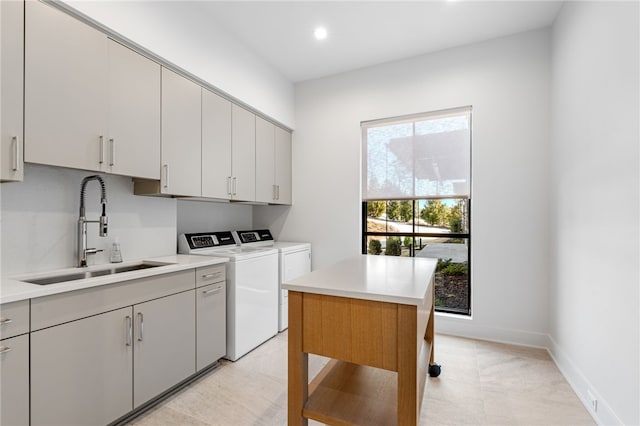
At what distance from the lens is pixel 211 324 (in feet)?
7.61

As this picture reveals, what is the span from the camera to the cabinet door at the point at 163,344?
1.79 metres

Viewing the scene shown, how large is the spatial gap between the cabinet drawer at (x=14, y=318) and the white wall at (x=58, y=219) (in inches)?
21.9

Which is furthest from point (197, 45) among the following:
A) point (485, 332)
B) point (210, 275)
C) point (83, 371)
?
point (485, 332)

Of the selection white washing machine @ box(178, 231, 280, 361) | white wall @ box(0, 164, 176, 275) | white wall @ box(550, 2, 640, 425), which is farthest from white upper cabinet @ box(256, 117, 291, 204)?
white wall @ box(550, 2, 640, 425)

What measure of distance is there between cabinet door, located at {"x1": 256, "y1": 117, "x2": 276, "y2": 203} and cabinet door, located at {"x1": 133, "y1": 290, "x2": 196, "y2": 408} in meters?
1.47

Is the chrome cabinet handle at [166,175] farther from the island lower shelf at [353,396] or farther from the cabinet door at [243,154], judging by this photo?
the island lower shelf at [353,396]

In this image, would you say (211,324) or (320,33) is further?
(320,33)

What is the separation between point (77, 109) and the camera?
1681 mm

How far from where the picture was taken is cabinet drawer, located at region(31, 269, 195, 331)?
4.52 ft

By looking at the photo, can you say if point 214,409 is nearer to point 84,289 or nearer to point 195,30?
point 84,289

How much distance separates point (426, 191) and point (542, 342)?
5.73ft

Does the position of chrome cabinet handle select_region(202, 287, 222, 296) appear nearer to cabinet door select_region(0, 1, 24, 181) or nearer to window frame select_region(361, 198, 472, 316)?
cabinet door select_region(0, 1, 24, 181)

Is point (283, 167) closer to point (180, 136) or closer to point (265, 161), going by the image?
point (265, 161)

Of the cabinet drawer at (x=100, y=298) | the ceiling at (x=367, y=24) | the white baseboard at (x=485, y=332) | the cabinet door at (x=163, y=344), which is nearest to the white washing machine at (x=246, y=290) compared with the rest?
the cabinet door at (x=163, y=344)
